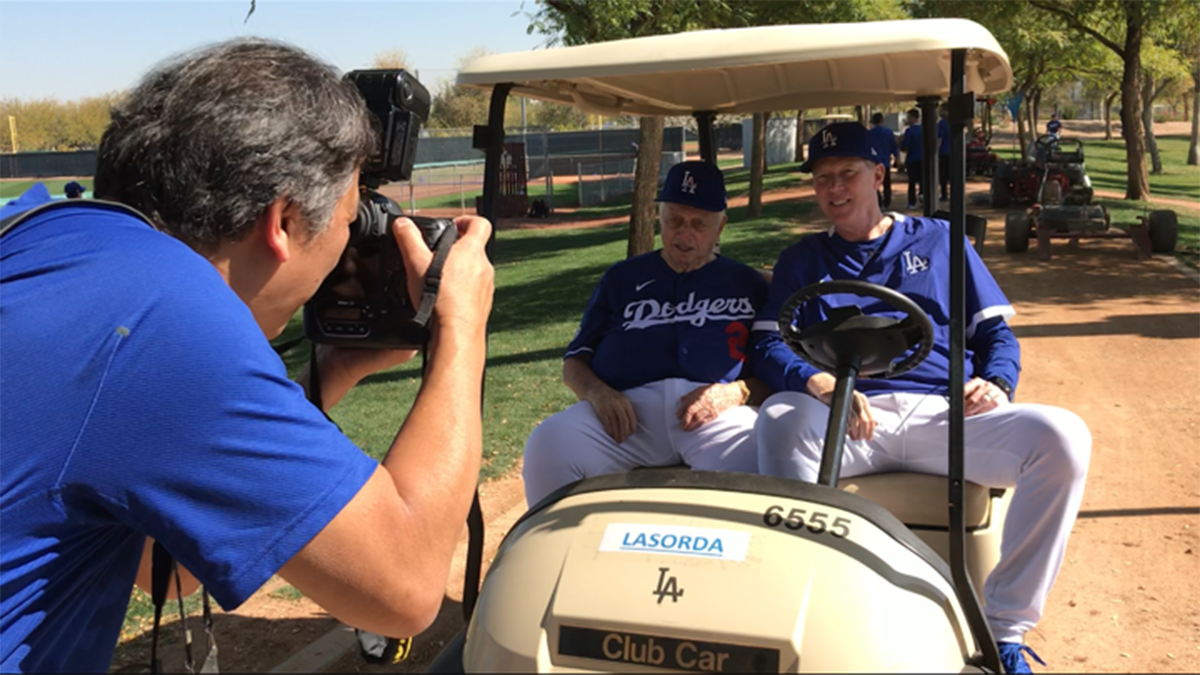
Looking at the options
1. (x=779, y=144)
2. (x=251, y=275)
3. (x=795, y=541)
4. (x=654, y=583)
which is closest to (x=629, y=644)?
(x=654, y=583)

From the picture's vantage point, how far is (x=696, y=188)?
3.75 metres

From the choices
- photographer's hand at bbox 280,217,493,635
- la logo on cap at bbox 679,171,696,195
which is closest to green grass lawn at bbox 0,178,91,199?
la logo on cap at bbox 679,171,696,195

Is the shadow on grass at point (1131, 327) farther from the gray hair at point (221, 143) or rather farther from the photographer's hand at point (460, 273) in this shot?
the gray hair at point (221, 143)

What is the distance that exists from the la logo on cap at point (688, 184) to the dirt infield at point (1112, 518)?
68.2 inches

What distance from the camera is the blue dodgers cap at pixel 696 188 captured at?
12.2ft

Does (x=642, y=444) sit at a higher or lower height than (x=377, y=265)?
lower

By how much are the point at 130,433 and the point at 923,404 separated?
2.51 m

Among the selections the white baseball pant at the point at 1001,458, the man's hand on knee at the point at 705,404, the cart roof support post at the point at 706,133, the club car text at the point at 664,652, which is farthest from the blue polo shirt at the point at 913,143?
the club car text at the point at 664,652

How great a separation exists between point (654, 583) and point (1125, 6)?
57.3 ft

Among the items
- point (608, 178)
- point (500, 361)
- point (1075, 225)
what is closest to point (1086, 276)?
point (1075, 225)

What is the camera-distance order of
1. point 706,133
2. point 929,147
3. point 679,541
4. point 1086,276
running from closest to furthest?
1. point 679,541
2. point 929,147
3. point 706,133
4. point 1086,276

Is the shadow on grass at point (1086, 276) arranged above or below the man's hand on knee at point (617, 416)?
below

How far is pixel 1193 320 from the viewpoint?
8328 millimetres

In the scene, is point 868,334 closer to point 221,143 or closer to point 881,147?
point 881,147
